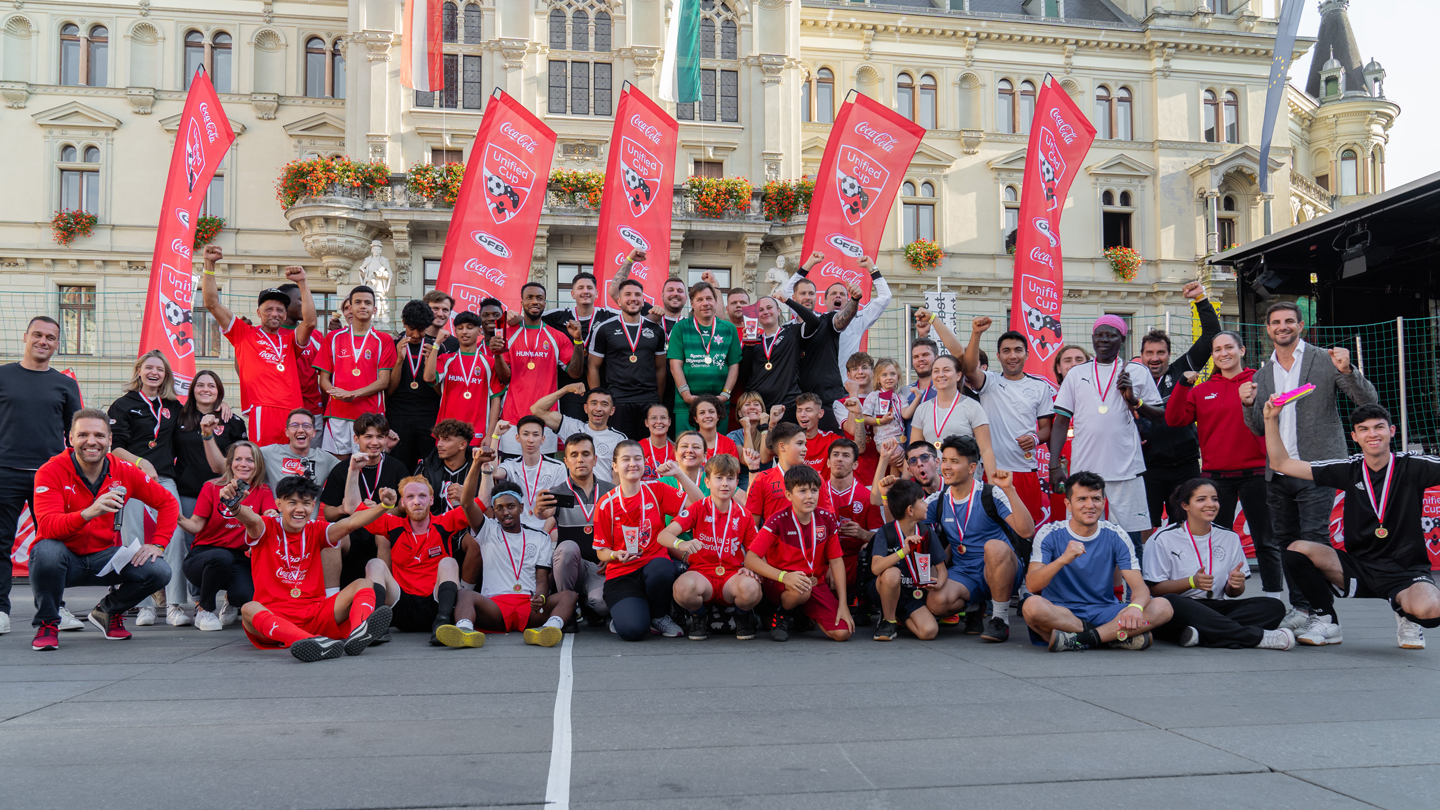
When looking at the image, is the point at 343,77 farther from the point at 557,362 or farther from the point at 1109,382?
the point at 1109,382

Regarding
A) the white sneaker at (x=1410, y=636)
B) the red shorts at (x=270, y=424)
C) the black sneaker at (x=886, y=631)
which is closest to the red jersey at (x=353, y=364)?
the red shorts at (x=270, y=424)

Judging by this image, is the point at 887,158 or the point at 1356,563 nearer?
the point at 1356,563

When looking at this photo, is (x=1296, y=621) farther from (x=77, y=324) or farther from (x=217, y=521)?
(x=77, y=324)

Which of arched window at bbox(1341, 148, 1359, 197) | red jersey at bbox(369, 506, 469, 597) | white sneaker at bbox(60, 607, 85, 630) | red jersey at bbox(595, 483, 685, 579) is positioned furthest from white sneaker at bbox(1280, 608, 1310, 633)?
arched window at bbox(1341, 148, 1359, 197)

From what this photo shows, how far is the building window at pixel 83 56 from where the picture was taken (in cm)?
2903

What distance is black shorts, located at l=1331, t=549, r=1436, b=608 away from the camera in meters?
6.10

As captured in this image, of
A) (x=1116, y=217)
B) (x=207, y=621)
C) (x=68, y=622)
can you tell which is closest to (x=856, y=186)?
(x=207, y=621)

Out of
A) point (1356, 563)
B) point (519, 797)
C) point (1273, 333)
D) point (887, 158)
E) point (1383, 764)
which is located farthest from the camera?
point (887, 158)

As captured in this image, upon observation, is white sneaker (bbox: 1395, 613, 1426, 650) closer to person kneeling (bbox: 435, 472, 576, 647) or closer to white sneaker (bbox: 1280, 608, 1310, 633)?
white sneaker (bbox: 1280, 608, 1310, 633)

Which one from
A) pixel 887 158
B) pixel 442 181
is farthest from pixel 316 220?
pixel 887 158

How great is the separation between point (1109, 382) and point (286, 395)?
6842mm

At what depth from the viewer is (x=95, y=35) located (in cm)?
2920

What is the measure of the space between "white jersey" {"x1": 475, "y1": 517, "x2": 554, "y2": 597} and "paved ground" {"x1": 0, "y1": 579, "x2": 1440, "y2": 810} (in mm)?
962

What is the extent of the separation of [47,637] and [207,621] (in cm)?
117
